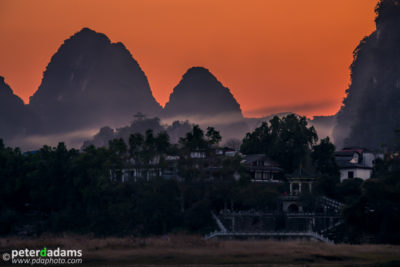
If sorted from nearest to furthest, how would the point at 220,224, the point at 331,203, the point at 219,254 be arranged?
the point at 219,254 → the point at 220,224 → the point at 331,203

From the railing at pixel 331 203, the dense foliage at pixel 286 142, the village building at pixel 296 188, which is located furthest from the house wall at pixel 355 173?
the railing at pixel 331 203

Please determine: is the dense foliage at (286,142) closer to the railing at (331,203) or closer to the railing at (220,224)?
the railing at (331,203)

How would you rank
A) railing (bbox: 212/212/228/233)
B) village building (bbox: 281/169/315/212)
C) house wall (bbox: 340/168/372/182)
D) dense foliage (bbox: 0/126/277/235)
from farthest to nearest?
house wall (bbox: 340/168/372/182) → village building (bbox: 281/169/315/212) → dense foliage (bbox: 0/126/277/235) → railing (bbox: 212/212/228/233)

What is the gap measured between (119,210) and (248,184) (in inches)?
538

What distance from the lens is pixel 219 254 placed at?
Answer: 3669 centimetres

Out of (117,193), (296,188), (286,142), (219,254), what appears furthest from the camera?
(286,142)

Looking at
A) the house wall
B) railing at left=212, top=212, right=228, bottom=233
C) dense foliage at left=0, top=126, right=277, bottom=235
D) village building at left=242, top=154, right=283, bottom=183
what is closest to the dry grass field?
railing at left=212, top=212, right=228, bottom=233

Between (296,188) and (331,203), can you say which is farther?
(296,188)

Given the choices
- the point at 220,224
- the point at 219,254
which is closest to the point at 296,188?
the point at 220,224

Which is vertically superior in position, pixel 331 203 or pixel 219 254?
pixel 331 203

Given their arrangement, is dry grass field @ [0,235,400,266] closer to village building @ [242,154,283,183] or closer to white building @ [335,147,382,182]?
village building @ [242,154,283,183]

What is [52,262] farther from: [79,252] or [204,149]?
[204,149]

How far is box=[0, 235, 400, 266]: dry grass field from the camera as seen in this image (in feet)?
113

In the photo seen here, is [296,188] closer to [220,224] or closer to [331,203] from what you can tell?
[331,203]
